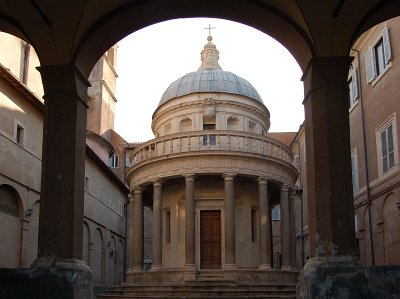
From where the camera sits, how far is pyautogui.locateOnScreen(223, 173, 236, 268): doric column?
77.7ft

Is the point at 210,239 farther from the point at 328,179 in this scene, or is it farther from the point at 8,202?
the point at 328,179

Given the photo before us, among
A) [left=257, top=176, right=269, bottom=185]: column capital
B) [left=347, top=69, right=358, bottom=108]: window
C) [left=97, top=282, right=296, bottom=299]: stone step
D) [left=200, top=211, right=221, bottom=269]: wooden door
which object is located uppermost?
[left=347, top=69, right=358, bottom=108]: window

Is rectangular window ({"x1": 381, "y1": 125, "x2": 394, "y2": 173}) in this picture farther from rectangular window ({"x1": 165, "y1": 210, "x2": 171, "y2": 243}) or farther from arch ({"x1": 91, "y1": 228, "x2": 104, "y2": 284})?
arch ({"x1": 91, "y1": 228, "x2": 104, "y2": 284})

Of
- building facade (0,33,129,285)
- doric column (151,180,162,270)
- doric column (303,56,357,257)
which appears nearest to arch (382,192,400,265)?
doric column (151,180,162,270)

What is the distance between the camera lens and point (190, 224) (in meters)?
24.1

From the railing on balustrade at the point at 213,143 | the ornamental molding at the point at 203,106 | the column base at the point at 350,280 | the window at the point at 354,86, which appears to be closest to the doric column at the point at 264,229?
the railing on balustrade at the point at 213,143

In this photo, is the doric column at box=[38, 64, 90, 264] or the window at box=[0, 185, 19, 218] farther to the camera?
the window at box=[0, 185, 19, 218]

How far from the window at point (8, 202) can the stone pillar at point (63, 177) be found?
484 inches

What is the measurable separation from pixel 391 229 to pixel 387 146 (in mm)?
3286

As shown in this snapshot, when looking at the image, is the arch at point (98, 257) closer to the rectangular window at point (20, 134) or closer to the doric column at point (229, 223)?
the doric column at point (229, 223)

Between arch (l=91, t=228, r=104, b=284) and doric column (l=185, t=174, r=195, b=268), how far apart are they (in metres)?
10.2

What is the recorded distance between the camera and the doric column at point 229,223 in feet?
77.7

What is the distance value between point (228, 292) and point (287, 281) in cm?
469

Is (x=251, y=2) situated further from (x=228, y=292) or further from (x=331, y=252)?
(x=228, y=292)
